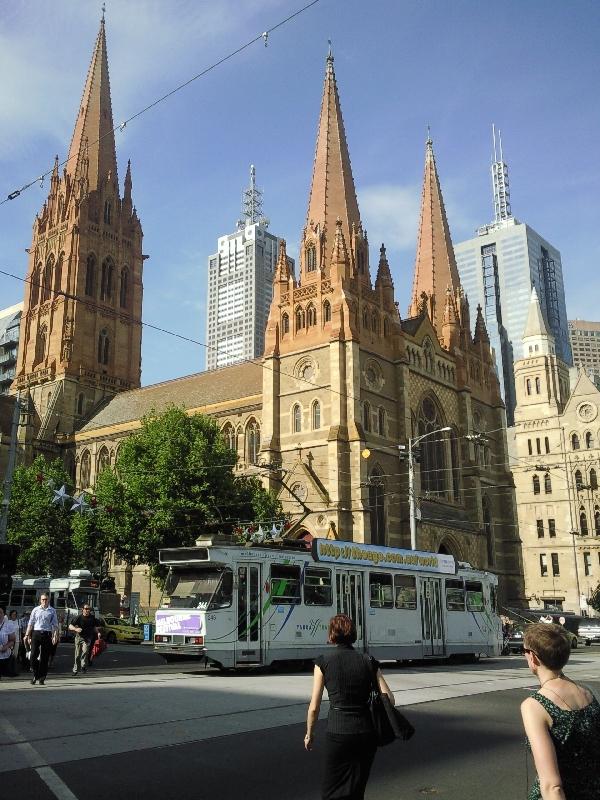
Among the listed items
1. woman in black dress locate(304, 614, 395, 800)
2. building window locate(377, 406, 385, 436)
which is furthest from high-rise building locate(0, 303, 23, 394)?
woman in black dress locate(304, 614, 395, 800)

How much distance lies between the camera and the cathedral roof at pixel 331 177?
46.8 m

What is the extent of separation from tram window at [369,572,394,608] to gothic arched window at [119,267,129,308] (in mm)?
54138

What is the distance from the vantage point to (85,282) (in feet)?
219

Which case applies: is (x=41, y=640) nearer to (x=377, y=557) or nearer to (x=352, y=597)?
(x=352, y=597)

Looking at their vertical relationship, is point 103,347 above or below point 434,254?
below

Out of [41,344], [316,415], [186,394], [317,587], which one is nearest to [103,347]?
[41,344]

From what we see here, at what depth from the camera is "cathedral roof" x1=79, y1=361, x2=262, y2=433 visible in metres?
52.5

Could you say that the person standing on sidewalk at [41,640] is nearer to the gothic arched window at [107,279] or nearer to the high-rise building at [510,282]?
the gothic arched window at [107,279]

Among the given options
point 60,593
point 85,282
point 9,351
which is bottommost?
point 60,593

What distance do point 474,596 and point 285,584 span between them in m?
8.78

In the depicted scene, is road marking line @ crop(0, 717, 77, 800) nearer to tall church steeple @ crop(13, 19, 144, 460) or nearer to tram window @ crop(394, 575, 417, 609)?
tram window @ crop(394, 575, 417, 609)

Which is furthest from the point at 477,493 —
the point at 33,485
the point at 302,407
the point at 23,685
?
the point at 23,685

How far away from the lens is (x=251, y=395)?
1944 inches

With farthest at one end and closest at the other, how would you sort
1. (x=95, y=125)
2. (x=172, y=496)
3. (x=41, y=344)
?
1. (x=95, y=125)
2. (x=41, y=344)
3. (x=172, y=496)
